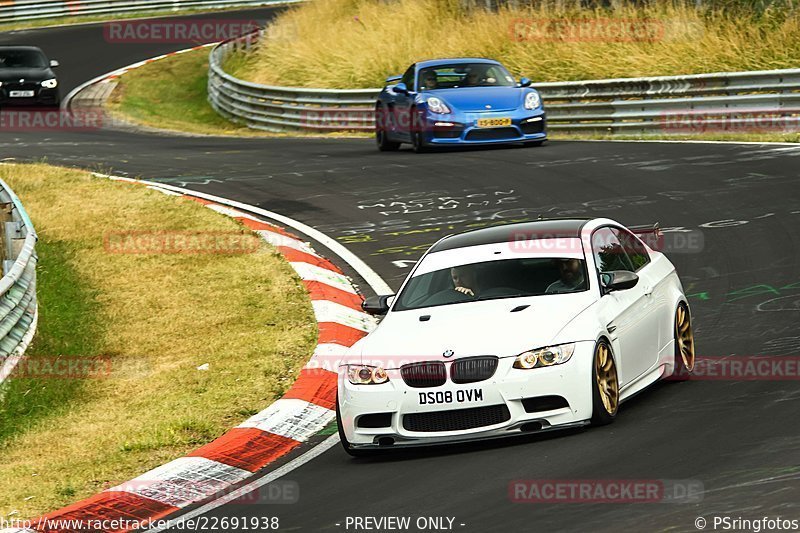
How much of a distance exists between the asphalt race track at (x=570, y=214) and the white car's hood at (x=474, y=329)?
593mm

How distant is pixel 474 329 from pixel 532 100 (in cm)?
1351

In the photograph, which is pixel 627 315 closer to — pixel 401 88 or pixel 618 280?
pixel 618 280

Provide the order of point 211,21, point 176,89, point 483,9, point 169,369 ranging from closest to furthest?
1. point 169,369
2. point 483,9
3. point 176,89
4. point 211,21

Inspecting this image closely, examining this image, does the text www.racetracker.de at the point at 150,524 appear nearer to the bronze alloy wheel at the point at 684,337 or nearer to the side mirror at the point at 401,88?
the bronze alloy wheel at the point at 684,337

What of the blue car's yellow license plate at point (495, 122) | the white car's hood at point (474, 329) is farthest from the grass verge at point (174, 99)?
the white car's hood at point (474, 329)

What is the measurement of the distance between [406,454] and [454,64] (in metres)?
15.0

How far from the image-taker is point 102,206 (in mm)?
17609

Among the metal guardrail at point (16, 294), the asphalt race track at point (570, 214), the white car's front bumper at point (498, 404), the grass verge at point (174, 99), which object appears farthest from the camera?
the grass verge at point (174, 99)

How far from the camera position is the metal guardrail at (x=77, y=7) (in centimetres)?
5175

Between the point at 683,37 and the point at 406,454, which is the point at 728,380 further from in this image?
the point at 683,37

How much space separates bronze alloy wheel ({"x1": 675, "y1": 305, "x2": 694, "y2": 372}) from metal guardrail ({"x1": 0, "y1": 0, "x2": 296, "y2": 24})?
145ft

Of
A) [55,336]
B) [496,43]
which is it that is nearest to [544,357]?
[55,336]

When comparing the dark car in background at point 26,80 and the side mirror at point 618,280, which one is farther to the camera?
the dark car in background at point 26,80

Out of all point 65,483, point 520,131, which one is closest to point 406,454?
point 65,483
